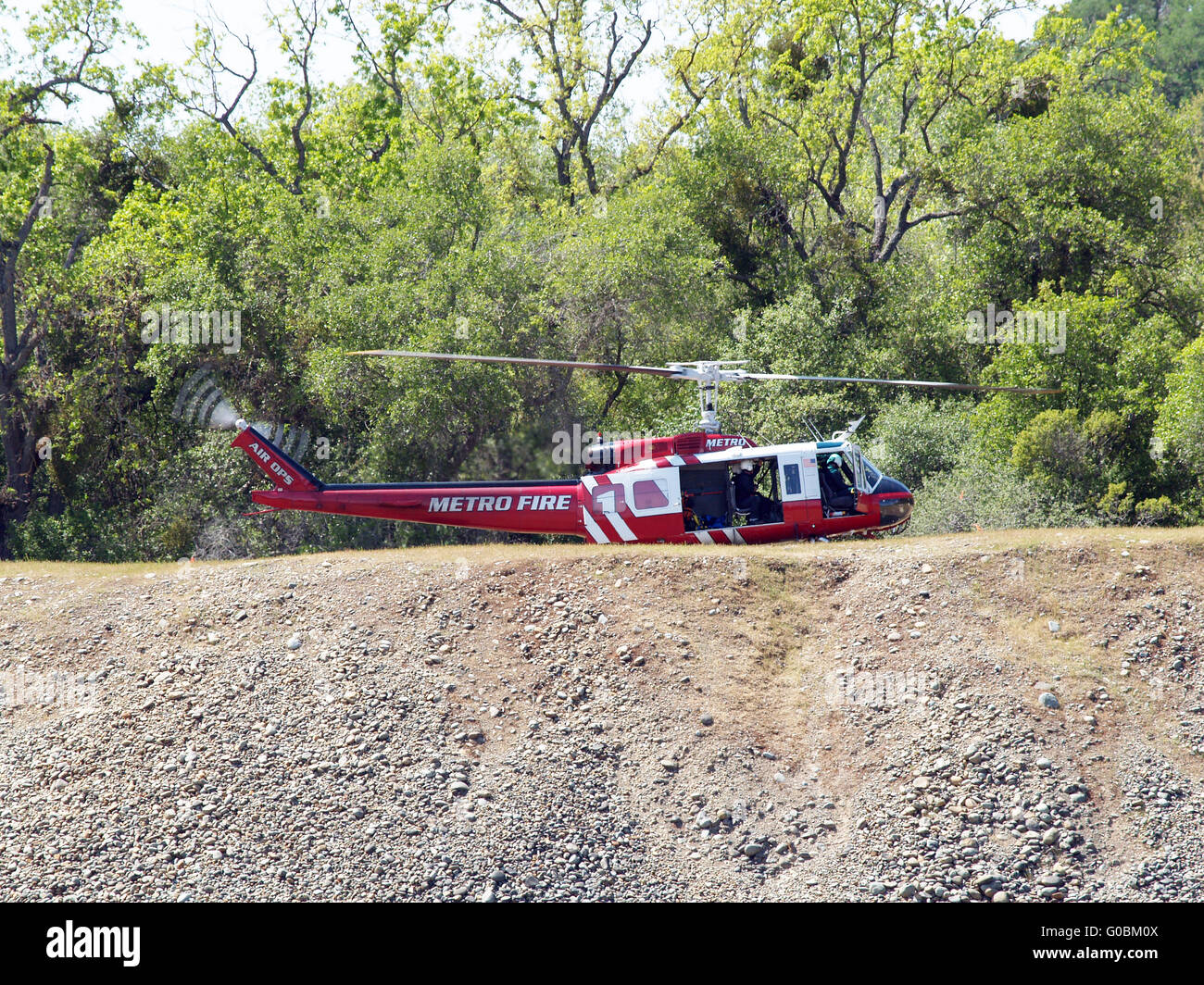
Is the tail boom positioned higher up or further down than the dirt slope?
higher up

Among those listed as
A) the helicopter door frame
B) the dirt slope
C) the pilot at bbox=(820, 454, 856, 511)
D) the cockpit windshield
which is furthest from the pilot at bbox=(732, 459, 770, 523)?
the cockpit windshield

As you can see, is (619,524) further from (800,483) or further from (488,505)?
(800,483)

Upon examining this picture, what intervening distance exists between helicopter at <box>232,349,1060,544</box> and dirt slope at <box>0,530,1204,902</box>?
1.44 metres

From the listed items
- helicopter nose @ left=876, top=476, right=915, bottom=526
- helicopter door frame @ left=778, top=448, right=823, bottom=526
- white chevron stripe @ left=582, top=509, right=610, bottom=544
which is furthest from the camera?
white chevron stripe @ left=582, top=509, right=610, bottom=544

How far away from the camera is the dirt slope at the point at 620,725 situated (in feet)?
48.2

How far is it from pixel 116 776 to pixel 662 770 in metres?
8.16

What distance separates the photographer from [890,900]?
46.9 ft

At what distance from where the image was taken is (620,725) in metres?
17.0

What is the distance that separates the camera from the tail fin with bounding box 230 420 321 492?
941 inches

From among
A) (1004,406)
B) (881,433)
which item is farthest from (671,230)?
(1004,406)

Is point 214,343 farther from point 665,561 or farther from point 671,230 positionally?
point 665,561

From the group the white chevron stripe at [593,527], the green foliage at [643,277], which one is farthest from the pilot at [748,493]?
the green foliage at [643,277]

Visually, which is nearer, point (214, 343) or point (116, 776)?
point (116, 776)

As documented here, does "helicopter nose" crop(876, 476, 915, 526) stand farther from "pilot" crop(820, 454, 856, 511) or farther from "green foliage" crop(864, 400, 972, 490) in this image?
"green foliage" crop(864, 400, 972, 490)
